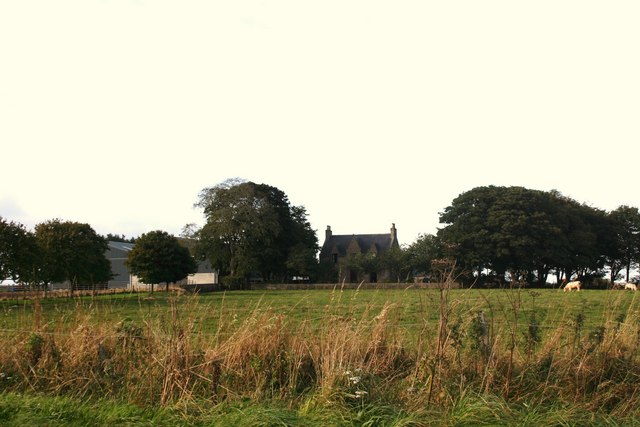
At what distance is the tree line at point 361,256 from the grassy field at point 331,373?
123ft

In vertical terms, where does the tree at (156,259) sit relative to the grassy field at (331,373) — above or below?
above

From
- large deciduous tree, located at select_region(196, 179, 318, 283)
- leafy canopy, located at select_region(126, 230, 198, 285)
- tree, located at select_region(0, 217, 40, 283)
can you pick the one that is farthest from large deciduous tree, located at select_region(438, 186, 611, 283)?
tree, located at select_region(0, 217, 40, 283)

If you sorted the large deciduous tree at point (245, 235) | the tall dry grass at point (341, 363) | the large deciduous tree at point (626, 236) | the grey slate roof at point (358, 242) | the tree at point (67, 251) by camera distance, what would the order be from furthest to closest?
the grey slate roof at point (358, 242), the large deciduous tree at point (626, 236), the large deciduous tree at point (245, 235), the tree at point (67, 251), the tall dry grass at point (341, 363)

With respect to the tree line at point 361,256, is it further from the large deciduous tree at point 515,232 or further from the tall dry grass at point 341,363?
the tall dry grass at point 341,363

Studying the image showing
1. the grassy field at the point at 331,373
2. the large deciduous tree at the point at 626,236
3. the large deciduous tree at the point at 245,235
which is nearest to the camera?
the grassy field at the point at 331,373

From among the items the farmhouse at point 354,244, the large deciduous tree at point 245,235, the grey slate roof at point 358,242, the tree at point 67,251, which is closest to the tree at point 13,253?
the tree at point 67,251

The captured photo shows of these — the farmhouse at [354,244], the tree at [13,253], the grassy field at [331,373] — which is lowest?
the grassy field at [331,373]

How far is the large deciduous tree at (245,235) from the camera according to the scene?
72.2 m

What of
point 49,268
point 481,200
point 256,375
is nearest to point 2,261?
point 49,268

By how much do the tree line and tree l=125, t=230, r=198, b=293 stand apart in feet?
0.32

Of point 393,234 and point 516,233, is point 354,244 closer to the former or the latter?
point 393,234

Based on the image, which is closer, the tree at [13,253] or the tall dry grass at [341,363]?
the tall dry grass at [341,363]

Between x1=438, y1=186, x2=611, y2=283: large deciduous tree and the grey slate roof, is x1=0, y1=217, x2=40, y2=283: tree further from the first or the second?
the grey slate roof

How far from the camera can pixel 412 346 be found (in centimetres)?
870
